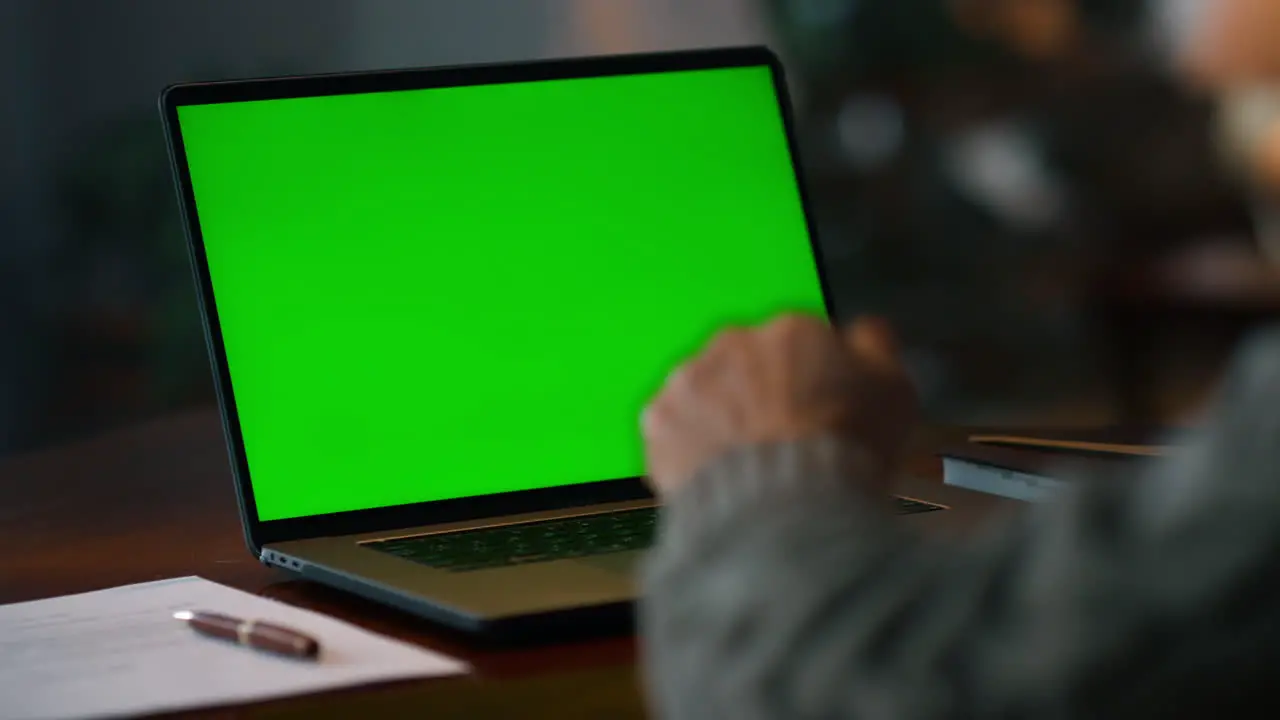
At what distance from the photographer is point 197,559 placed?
101 centimetres

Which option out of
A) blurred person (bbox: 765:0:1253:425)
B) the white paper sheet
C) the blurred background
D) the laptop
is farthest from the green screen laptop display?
blurred person (bbox: 765:0:1253:425)

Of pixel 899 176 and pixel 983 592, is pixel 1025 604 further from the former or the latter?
pixel 899 176

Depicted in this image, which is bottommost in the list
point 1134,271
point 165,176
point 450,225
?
point 1134,271

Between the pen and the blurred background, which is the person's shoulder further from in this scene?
the blurred background

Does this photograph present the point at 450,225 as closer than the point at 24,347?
Yes

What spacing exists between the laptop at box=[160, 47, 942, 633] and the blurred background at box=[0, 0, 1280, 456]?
259 centimetres

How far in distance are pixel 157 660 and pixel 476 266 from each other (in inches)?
14.6

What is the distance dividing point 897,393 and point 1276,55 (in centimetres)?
18

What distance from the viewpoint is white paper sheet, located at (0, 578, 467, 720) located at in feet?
2.28

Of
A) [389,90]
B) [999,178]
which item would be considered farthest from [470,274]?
[999,178]

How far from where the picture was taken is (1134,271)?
425cm

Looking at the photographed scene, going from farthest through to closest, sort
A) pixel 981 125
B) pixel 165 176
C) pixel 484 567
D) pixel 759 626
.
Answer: pixel 981 125 < pixel 165 176 < pixel 484 567 < pixel 759 626

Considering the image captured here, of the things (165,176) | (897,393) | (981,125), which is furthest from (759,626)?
(981,125)

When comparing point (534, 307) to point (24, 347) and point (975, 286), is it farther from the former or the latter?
point (975, 286)
